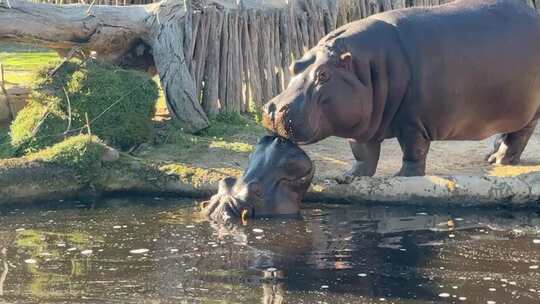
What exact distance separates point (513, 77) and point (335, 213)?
1798 millimetres

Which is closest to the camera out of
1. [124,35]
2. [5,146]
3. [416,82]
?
[416,82]

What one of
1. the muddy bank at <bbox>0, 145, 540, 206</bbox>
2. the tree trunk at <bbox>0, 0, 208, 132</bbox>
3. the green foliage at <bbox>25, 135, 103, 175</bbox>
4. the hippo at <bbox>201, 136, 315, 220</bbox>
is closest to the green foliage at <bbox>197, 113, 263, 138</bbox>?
the tree trunk at <bbox>0, 0, 208, 132</bbox>

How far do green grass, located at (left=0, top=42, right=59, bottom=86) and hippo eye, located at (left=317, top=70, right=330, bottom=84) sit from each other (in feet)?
16.1

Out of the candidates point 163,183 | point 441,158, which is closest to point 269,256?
point 163,183

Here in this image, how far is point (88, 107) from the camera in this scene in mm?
9398

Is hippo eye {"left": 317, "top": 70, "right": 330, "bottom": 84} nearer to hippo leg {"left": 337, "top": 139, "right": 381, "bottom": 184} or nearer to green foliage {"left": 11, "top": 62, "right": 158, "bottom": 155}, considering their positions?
hippo leg {"left": 337, "top": 139, "right": 381, "bottom": 184}

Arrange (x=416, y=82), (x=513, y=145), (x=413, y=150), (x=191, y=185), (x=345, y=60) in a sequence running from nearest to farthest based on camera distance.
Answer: (x=345, y=60) → (x=416, y=82) → (x=413, y=150) → (x=191, y=185) → (x=513, y=145)

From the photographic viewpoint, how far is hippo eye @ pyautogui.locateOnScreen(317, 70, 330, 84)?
720 centimetres

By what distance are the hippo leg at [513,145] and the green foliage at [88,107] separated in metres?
3.09

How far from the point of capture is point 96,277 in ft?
18.8

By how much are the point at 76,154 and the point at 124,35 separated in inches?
92.7

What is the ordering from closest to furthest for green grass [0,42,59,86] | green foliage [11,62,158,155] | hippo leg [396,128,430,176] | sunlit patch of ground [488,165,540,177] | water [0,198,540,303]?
water [0,198,540,303] < hippo leg [396,128,430,176] < sunlit patch of ground [488,165,540,177] < green foliage [11,62,158,155] < green grass [0,42,59,86]

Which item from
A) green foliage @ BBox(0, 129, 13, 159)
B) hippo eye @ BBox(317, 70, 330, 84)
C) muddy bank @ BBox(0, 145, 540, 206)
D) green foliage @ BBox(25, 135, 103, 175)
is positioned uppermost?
hippo eye @ BBox(317, 70, 330, 84)

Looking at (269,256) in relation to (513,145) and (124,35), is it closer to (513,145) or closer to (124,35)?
(513,145)
